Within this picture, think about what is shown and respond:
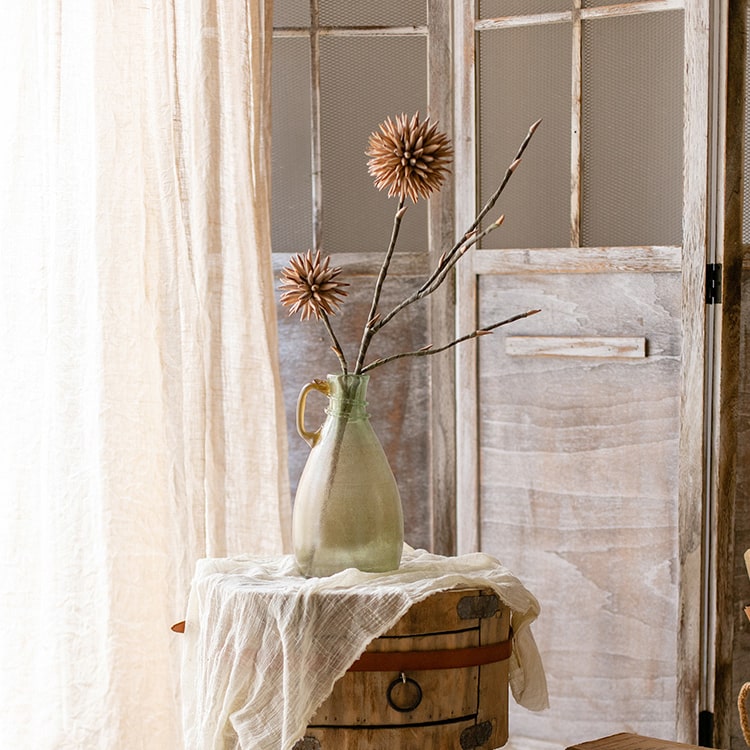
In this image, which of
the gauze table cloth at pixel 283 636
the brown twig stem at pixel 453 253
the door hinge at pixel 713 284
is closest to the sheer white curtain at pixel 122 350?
the gauze table cloth at pixel 283 636

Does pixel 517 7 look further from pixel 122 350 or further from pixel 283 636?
pixel 283 636

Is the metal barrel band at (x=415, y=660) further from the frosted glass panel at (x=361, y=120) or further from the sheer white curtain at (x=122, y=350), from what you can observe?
the frosted glass panel at (x=361, y=120)

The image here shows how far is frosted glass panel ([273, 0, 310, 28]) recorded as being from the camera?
246 cm

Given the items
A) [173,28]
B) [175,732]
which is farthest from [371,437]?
[173,28]

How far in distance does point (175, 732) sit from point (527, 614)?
0.84 meters

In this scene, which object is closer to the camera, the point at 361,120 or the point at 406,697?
the point at 406,697

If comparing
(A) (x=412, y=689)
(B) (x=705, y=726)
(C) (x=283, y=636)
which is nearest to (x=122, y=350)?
(C) (x=283, y=636)

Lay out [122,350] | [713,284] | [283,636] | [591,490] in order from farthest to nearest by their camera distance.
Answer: [591,490], [713,284], [122,350], [283,636]

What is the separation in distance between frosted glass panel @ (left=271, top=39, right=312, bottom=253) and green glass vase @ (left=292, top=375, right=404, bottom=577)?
99 cm

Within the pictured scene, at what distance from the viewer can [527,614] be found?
5.16 feet

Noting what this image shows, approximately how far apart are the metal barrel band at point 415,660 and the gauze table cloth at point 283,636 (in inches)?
1.5

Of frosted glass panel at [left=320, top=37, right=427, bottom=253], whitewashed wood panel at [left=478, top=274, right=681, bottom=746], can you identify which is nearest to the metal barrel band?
whitewashed wood panel at [left=478, top=274, right=681, bottom=746]

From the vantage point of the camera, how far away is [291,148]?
2500 mm

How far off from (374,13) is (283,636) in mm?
1579
